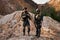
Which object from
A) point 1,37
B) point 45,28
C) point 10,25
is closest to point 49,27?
point 45,28

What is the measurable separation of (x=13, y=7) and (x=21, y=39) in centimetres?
2007

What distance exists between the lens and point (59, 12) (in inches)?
1491

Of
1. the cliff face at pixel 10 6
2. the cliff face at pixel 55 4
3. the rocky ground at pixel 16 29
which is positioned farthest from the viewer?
the cliff face at pixel 55 4

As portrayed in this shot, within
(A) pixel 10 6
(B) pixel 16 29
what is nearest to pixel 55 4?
(A) pixel 10 6

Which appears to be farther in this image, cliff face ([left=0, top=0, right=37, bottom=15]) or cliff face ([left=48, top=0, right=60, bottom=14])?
cliff face ([left=48, top=0, right=60, bottom=14])

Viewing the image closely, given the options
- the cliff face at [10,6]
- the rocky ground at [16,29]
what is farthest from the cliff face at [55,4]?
the rocky ground at [16,29]

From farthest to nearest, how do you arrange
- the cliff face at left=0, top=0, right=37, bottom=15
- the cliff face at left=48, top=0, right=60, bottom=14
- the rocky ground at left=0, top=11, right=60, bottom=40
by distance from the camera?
the cliff face at left=48, top=0, right=60, bottom=14 → the cliff face at left=0, top=0, right=37, bottom=15 → the rocky ground at left=0, top=11, right=60, bottom=40

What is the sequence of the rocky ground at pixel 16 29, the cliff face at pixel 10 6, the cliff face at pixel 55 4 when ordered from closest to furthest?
the rocky ground at pixel 16 29
the cliff face at pixel 10 6
the cliff face at pixel 55 4

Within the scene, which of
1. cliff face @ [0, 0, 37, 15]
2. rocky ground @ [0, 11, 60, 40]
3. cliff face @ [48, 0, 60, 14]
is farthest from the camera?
cliff face @ [48, 0, 60, 14]

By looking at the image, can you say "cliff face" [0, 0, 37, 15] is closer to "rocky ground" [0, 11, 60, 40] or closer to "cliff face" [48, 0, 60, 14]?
"cliff face" [48, 0, 60, 14]

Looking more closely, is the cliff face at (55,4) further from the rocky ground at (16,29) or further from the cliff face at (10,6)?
the rocky ground at (16,29)

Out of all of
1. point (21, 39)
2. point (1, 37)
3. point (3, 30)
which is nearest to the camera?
point (21, 39)

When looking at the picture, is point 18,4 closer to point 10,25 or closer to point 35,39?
point 10,25

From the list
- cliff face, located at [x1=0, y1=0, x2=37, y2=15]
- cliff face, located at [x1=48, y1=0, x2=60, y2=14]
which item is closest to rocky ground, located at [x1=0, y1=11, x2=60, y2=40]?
cliff face, located at [x1=0, y1=0, x2=37, y2=15]
